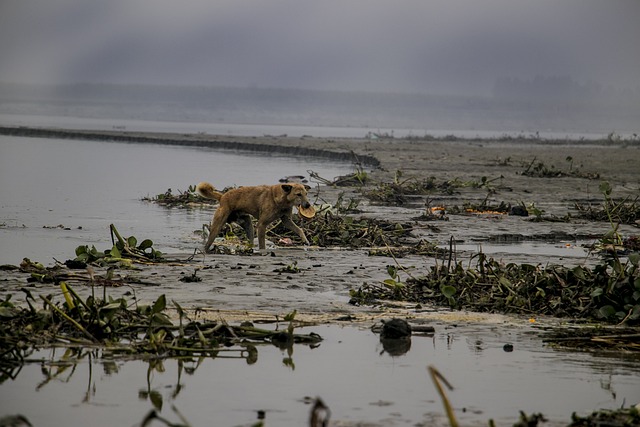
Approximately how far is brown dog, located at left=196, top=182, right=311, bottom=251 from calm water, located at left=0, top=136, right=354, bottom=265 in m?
1.06

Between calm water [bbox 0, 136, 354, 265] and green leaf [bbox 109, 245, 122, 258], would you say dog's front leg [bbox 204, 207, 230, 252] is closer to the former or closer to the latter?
calm water [bbox 0, 136, 354, 265]

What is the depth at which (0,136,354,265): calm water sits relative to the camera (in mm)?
19594

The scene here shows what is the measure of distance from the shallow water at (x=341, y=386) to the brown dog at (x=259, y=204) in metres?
6.63

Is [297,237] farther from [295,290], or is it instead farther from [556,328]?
[556,328]

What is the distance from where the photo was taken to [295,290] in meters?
13.5

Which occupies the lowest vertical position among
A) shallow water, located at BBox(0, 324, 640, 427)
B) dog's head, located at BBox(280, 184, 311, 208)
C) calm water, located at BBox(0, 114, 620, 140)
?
shallow water, located at BBox(0, 324, 640, 427)

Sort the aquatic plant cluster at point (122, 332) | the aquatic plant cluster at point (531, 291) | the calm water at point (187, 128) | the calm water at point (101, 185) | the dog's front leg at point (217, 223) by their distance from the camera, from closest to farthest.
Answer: the aquatic plant cluster at point (122, 332)
the aquatic plant cluster at point (531, 291)
the dog's front leg at point (217, 223)
the calm water at point (101, 185)
the calm water at point (187, 128)

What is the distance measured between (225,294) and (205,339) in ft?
9.46

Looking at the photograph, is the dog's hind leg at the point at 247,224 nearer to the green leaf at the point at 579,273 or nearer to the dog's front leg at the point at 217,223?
the dog's front leg at the point at 217,223

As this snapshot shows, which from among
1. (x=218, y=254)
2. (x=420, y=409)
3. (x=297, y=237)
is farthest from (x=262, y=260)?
(x=420, y=409)

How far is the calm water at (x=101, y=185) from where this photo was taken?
64.3 ft

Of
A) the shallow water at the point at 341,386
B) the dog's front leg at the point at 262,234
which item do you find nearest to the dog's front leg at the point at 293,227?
the dog's front leg at the point at 262,234

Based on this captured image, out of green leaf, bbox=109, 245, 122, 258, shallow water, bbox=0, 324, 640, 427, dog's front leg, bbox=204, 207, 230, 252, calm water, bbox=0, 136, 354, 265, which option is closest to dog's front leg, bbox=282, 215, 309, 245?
dog's front leg, bbox=204, 207, 230, 252

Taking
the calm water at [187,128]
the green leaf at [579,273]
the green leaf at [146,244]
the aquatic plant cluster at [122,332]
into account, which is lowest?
the aquatic plant cluster at [122,332]
